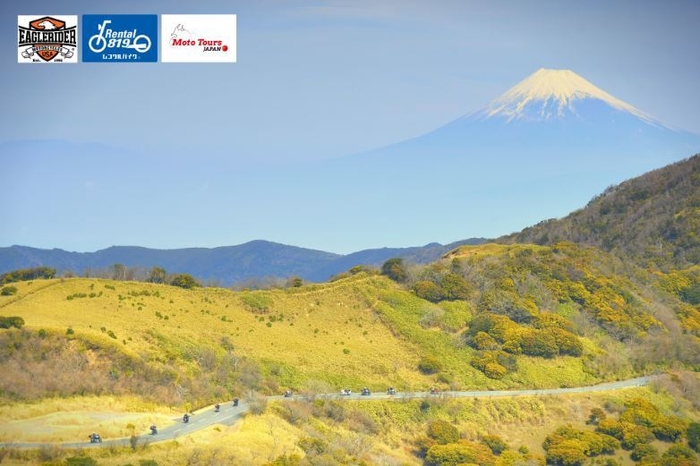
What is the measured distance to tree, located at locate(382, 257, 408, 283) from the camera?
309 ft

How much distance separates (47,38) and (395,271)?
45221mm

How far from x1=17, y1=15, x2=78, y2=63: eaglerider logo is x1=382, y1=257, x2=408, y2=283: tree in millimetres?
43686

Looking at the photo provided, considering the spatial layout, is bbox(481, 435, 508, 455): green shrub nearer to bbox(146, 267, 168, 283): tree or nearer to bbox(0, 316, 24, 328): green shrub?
bbox(0, 316, 24, 328): green shrub

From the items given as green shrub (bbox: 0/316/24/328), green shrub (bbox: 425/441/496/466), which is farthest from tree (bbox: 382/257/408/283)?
green shrub (bbox: 0/316/24/328)

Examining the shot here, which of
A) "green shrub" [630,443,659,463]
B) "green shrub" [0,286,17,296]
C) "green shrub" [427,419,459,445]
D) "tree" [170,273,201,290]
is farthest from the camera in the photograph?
"tree" [170,273,201,290]

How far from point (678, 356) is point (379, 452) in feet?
146

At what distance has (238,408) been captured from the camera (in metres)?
56.4

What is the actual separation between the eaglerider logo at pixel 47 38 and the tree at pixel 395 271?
4369cm

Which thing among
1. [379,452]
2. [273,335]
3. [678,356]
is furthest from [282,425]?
[678,356]

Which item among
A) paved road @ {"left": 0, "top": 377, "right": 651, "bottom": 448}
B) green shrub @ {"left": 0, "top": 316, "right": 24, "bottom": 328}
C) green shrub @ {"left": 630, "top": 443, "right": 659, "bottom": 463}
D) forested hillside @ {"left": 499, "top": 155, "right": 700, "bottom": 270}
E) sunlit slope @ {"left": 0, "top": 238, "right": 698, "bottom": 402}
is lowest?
green shrub @ {"left": 630, "top": 443, "right": 659, "bottom": 463}

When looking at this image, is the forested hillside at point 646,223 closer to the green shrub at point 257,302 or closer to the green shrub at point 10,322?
the green shrub at point 257,302

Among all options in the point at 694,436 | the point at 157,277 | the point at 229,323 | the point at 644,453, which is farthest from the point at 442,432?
the point at 157,277

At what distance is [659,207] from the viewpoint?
143625 millimetres

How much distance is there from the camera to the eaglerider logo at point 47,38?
64.9 metres
